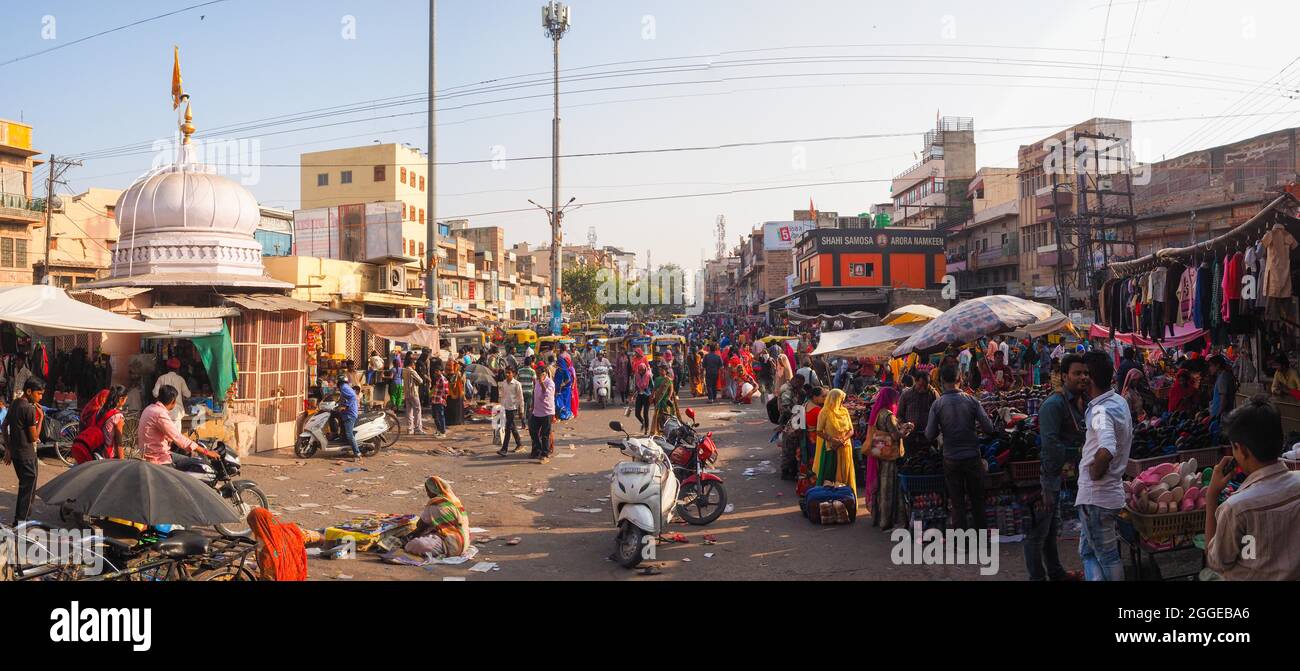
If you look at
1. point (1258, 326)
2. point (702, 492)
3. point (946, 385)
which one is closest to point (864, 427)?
point (702, 492)

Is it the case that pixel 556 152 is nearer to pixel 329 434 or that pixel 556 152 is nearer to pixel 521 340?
pixel 521 340

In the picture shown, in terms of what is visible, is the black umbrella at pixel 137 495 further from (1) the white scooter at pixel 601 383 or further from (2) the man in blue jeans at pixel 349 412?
(1) the white scooter at pixel 601 383

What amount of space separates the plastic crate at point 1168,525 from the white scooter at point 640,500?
3.96 metres

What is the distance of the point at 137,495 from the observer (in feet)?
17.9

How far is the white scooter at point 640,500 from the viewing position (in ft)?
23.8

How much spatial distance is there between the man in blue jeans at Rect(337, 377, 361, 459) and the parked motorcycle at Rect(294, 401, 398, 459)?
0.37 feet

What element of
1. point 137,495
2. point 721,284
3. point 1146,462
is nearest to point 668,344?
point 1146,462

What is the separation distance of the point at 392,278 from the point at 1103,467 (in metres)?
27.2

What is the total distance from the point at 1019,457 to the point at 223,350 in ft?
39.4

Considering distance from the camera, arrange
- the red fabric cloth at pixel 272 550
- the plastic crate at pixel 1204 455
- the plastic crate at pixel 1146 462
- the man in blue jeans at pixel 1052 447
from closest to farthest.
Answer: the man in blue jeans at pixel 1052 447 → the red fabric cloth at pixel 272 550 → the plastic crate at pixel 1146 462 → the plastic crate at pixel 1204 455

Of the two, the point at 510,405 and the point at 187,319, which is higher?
the point at 187,319

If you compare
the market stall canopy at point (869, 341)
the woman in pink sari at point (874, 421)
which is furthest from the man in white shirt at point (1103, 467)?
the market stall canopy at point (869, 341)

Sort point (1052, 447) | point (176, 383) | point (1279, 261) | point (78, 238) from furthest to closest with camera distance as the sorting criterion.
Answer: point (78, 238) < point (176, 383) < point (1279, 261) < point (1052, 447)

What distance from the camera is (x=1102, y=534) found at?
15.9 ft
